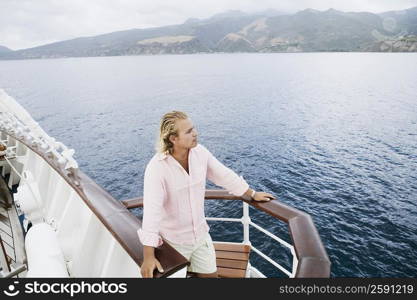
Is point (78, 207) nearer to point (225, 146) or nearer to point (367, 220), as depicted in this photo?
point (367, 220)

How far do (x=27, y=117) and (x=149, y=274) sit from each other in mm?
4706

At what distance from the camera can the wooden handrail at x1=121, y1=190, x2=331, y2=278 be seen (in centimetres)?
210

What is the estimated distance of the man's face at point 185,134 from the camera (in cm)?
229

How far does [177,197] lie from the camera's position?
237cm

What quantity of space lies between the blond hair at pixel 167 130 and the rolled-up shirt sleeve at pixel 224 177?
0.48m

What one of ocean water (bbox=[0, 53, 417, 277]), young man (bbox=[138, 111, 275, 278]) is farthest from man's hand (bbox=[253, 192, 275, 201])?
ocean water (bbox=[0, 53, 417, 277])

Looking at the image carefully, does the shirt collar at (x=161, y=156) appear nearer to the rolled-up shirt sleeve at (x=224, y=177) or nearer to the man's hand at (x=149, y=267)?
the rolled-up shirt sleeve at (x=224, y=177)

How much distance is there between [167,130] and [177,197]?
537 millimetres

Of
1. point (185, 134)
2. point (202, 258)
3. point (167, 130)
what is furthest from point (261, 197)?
point (167, 130)

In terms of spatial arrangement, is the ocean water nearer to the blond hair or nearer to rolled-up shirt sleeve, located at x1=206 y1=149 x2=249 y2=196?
rolled-up shirt sleeve, located at x1=206 y1=149 x2=249 y2=196

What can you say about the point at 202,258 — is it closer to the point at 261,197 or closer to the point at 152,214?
the point at 152,214

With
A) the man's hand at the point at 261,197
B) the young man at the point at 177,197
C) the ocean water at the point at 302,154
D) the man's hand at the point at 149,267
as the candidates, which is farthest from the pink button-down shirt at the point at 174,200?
the ocean water at the point at 302,154

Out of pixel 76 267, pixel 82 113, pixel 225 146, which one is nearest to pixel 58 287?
pixel 76 267

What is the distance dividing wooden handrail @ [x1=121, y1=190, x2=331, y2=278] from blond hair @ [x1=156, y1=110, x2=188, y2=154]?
1.14 meters
